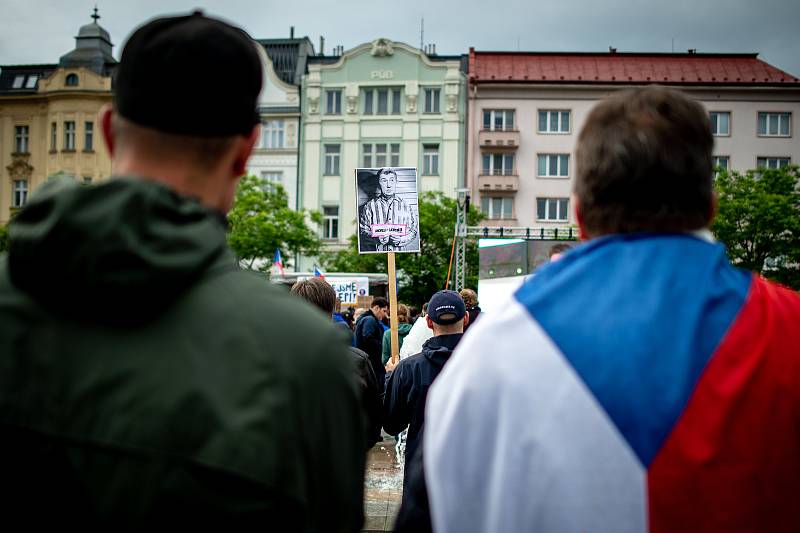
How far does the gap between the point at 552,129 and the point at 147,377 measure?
4100 centimetres

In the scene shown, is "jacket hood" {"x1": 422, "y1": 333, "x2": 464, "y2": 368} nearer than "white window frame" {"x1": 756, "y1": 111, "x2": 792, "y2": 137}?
Yes

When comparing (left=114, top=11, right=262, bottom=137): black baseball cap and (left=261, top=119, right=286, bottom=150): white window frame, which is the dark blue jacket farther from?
(left=261, top=119, right=286, bottom=150): white window frame

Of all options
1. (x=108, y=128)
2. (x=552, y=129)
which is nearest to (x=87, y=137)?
(x=552, y=129)

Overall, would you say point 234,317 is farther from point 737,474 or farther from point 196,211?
point 737,474

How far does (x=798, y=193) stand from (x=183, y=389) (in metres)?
39.7

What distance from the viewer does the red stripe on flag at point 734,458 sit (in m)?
1.58

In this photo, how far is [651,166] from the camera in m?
1.75

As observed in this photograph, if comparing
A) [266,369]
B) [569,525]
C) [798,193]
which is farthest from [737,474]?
[798,193]

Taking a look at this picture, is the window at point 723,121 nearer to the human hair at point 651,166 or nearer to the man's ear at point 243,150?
the human hair at point 651,166

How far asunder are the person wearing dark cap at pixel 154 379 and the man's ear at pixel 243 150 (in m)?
0.20

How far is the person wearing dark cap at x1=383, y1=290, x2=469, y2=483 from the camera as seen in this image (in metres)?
4.95

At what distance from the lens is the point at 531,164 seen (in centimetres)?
4072

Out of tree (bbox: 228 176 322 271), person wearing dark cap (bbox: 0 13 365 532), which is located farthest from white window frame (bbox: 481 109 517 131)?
person wearing dark cap (bbox: 0 13 365 532)

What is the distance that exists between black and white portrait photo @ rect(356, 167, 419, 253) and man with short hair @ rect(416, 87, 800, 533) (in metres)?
7.51
